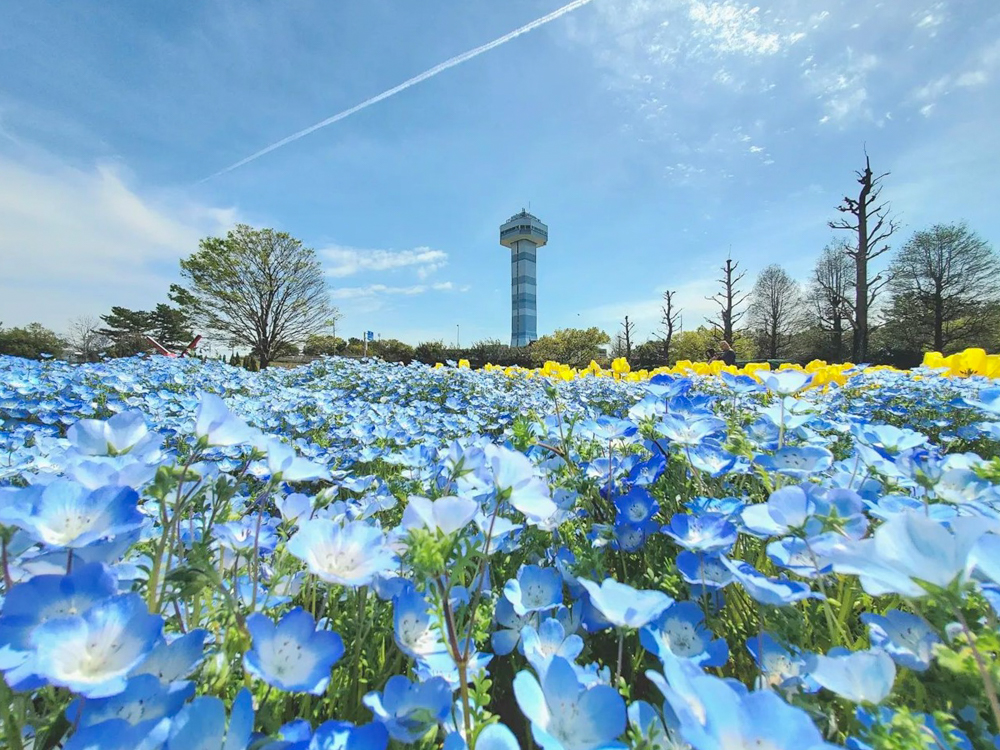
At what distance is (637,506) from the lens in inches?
45.4

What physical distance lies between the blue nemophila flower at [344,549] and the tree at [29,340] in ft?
110

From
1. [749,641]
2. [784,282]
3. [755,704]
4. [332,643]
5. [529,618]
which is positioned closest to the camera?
[755,704]

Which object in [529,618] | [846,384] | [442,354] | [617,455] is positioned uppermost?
[442,354]

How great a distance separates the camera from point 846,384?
4.24 meters

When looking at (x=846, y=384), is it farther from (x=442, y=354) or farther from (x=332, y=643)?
(x=442, y=354)

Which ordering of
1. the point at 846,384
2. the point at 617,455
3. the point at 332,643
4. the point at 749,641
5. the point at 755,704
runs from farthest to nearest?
the point at 846,384 → the point at 617,455 → the point at 749,641 → the point at 332,643 → the point at 755,704

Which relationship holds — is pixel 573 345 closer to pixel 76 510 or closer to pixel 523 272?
pixel 76 510

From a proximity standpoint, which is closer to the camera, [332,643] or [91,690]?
[91,690]

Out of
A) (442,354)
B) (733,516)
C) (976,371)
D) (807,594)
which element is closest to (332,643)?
(807,594)

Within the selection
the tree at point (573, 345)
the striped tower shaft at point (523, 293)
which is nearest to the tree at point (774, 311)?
the tree at point (573, 345)

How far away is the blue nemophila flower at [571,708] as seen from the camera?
533mm

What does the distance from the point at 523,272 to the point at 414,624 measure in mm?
63202

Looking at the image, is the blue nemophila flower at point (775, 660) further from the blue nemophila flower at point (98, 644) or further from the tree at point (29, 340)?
the tree at point (29, 340)

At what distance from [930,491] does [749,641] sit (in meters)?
0.53
